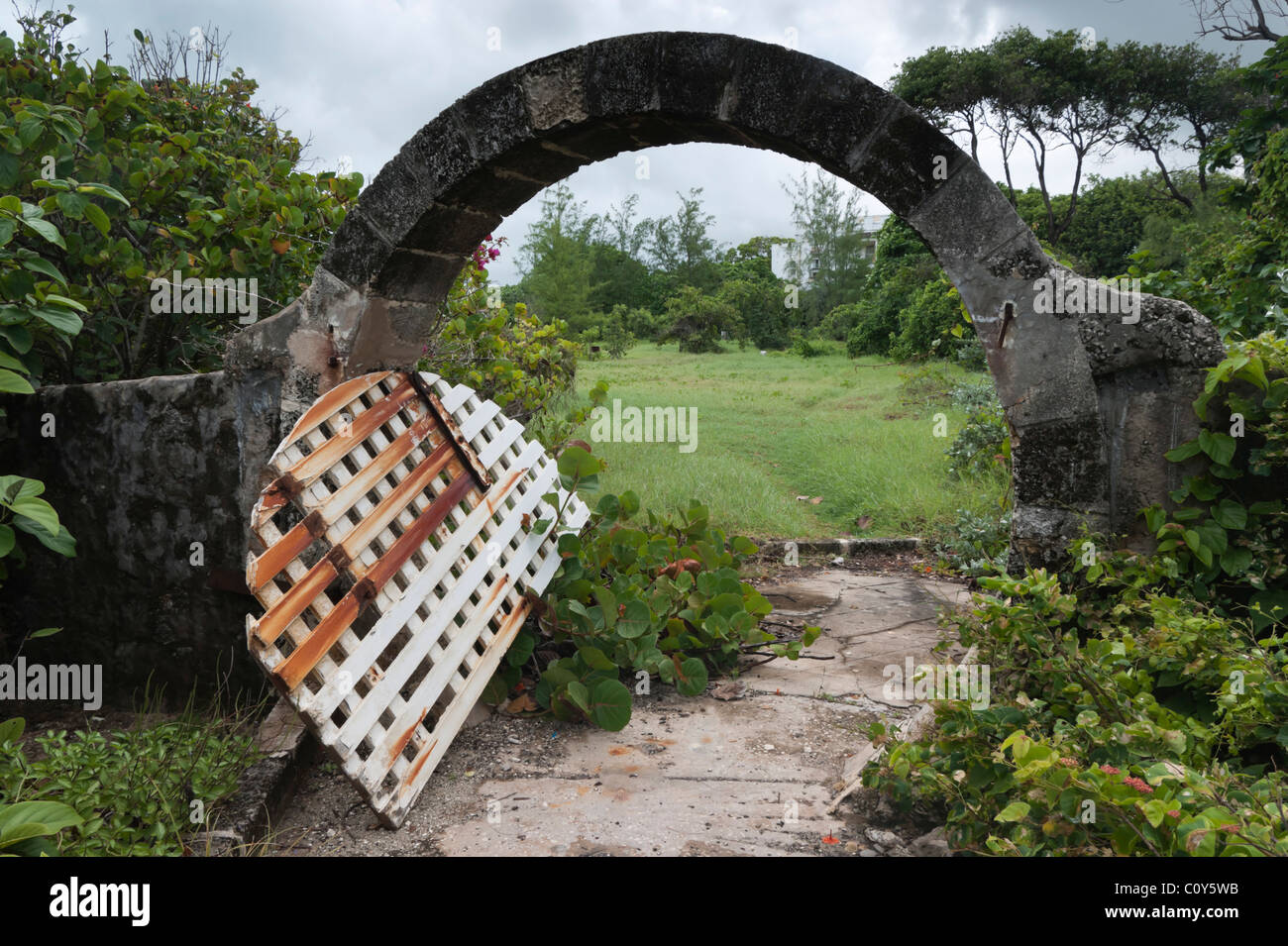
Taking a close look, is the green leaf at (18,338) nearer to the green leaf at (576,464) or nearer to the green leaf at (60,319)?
the green leaf at (60,319)

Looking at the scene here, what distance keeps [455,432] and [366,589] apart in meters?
1.07

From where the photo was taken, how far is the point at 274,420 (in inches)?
146

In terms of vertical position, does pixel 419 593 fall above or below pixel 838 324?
below

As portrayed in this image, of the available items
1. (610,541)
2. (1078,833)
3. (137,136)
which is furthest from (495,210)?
(1078,833)

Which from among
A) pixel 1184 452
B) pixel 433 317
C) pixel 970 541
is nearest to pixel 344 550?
pixel 433 317

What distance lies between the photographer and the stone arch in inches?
112

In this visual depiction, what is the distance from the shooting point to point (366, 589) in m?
3.05

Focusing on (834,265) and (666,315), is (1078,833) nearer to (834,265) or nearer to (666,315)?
(666,315)

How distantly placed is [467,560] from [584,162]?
A: 187 centimetres

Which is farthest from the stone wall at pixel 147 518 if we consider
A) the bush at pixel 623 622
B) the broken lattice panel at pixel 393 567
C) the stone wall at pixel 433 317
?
the bush at pixel 623 622

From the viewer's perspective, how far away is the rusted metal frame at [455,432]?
3842 mm

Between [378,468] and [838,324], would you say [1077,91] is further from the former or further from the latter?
[378,468]

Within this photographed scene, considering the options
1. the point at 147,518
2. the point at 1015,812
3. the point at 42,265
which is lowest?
the point at 1015,812

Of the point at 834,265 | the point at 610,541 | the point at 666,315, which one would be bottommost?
the point at 610,541
